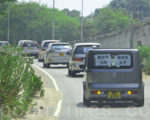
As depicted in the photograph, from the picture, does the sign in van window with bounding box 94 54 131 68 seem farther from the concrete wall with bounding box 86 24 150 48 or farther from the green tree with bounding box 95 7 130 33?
the green tree with bounding box 95 7 130 33

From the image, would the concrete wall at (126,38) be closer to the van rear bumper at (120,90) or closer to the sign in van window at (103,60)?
the sign in van window at (103,60)

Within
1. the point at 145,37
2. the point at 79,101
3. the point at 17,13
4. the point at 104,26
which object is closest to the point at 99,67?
the point at 79,101

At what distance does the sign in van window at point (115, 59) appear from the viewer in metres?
17.1

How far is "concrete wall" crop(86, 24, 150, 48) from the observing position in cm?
7543

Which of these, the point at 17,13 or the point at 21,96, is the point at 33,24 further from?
the point at 21,96

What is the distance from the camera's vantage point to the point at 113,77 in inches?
672

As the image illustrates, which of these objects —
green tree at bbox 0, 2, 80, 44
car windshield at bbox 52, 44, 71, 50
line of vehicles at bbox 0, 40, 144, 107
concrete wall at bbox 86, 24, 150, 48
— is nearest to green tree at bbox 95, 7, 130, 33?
green tree at bbox 0, 2, 80, 44

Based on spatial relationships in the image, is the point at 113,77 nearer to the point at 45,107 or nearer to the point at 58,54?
the point at 45,107

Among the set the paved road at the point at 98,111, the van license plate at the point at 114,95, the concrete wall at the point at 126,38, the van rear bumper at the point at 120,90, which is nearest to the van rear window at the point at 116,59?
the van rear bumper at the point at 120,90

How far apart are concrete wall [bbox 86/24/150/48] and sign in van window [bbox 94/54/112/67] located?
5649 centimetres

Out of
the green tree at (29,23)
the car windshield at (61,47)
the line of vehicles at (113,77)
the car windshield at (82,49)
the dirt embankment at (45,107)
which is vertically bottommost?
the dirt embankment at (45,107)

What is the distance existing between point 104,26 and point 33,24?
99.6 feet

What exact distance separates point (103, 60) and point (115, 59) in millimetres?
332

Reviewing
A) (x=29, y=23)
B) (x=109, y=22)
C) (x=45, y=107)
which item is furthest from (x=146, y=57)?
(x=109, y=22)
